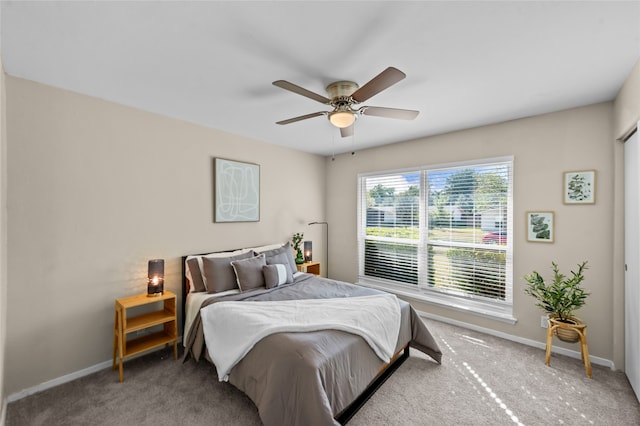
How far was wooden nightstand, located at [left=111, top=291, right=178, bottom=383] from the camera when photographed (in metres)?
2.43

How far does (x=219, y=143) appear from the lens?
3516 millimetres

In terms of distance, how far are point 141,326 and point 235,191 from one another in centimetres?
185

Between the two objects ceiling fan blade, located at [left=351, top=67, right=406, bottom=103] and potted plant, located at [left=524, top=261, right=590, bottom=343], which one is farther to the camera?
potted plant, located at [left=524, top=261, right=590, bottom=343]

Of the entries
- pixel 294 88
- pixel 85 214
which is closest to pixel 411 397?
pixel 294 88

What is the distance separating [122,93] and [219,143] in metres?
1.18

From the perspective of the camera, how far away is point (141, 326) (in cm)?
249

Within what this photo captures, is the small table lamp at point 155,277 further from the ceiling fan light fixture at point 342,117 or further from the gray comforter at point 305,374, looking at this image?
the ceiling fan light fixture at point 342,117

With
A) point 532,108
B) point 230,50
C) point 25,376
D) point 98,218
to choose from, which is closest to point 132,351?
point 25,376

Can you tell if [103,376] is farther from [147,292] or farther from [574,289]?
[574,289]

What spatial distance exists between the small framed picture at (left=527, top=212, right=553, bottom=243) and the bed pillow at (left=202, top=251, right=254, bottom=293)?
3372 millimetres

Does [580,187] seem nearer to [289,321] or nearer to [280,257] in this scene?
[289,321]

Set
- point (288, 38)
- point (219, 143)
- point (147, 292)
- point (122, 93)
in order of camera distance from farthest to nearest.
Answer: point (219, 143) → point (147, 292) → point (122, 93) → point (288, 38)

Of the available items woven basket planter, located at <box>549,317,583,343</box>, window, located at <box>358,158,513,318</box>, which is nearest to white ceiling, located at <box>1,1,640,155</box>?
window, located at <box>358,158,513,318</box>

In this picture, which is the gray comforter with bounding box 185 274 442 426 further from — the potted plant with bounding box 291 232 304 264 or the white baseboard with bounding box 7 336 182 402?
the potted plant with bounding box 291 232 304 264
